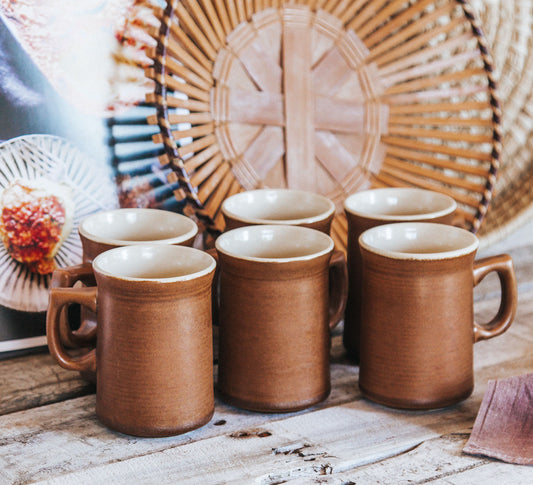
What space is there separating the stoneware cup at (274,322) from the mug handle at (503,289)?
0.45 ft

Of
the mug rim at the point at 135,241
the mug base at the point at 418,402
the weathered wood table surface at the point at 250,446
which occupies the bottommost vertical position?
the weathered wood table surface at the point at 250,446

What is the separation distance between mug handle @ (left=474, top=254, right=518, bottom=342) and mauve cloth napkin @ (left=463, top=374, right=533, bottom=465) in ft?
0.17

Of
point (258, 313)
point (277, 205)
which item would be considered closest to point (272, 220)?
point (277, 205)

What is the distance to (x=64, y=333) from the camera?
2.23 feet

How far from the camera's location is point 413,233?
0.72 m

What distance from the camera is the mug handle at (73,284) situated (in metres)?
0.67

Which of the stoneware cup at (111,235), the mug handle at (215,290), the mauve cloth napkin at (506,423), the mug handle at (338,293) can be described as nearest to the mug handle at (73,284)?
the stoneware cup at (111,235)

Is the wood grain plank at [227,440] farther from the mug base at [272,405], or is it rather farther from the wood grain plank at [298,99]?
the wood grain plank at [298,99]

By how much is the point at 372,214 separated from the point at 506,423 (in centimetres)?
24

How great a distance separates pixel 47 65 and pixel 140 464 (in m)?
0.41

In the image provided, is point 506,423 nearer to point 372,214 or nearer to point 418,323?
point 418,323

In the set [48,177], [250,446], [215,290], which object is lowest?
[250,446]

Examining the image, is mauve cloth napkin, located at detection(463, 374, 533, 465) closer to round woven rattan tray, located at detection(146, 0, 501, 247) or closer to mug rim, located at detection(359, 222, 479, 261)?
mug rim, located at detection(359, 222, 479, 261)

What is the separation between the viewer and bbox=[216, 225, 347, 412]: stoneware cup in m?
0.64
